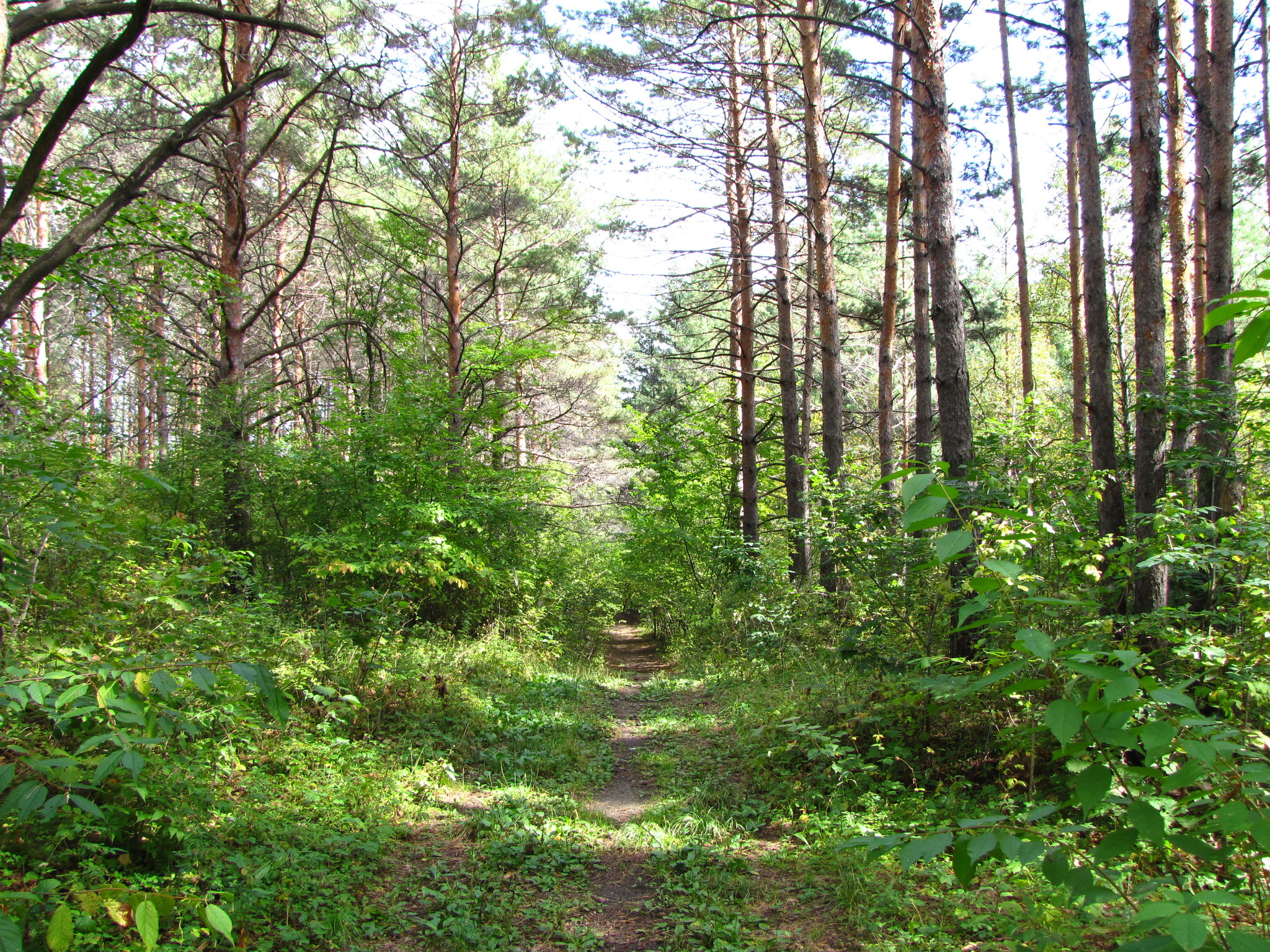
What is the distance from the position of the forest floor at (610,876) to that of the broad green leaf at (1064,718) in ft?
8.19

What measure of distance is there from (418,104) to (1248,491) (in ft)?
46.1

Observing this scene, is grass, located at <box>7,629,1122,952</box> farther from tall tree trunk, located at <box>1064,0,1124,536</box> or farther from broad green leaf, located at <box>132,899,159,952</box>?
tall tree trunk, located at <box>1064,0,1124,536</box>

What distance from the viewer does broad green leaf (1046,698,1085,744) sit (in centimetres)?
121

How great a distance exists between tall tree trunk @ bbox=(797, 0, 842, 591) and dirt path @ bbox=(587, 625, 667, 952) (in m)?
4.72

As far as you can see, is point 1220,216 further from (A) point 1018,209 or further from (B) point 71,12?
(B) point 71,12

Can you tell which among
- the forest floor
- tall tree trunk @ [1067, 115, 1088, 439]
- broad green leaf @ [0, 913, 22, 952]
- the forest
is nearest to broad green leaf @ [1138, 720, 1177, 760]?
the forest

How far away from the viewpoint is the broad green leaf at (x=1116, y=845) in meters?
1.19

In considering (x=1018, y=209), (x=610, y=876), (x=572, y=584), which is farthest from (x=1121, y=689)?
(x=1018, y=209)

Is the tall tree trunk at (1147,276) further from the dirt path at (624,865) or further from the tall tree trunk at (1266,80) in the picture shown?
the tall tree trunk at (1266,80)

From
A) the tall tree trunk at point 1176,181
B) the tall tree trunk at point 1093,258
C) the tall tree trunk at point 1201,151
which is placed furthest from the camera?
the tall tree trunk at point 1176,181

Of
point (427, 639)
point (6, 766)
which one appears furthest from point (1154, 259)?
point (427, 639)

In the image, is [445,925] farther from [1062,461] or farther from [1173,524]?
[1062,461]

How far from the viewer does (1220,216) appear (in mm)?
7375

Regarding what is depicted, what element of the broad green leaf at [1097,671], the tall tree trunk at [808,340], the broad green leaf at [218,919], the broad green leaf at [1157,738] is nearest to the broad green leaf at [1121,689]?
the broad green leaf at [1097,671]
